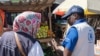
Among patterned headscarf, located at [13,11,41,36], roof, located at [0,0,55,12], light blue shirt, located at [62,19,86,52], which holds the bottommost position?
light blue shirt, located at [62,19,86,52]

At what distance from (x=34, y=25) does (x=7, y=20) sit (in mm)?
4032

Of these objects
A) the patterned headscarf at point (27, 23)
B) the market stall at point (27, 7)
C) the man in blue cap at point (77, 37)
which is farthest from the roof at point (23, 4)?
the patterned headscarf at point (27, 23)

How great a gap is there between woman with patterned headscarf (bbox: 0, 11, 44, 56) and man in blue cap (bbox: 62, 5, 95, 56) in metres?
0.84

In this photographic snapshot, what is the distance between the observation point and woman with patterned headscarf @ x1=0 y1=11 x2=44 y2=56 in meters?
3.06

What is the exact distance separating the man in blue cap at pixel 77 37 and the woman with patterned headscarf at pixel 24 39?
843 mm

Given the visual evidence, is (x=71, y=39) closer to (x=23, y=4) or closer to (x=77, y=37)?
(x=77, y=37)

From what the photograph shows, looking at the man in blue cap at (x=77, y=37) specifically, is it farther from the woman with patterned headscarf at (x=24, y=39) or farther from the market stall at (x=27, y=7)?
the market stall at (x=27, y=7)

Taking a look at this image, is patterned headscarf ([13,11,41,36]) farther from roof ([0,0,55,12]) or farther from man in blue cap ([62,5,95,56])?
roof ([0,0,55,12])

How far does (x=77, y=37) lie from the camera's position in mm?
3969

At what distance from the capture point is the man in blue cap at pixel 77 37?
3947mm

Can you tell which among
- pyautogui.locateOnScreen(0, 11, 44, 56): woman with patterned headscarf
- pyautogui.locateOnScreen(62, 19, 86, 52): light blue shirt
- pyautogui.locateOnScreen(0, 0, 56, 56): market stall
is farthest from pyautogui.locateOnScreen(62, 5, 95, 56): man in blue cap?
pyautogui.locateOnScreen(0, 0, 56, 56): market stall

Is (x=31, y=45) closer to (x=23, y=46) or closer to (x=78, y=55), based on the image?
(x=23, y=46)

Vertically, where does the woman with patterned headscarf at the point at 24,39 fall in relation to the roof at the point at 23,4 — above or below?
below

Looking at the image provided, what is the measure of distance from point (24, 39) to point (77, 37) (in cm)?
105
